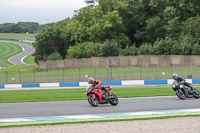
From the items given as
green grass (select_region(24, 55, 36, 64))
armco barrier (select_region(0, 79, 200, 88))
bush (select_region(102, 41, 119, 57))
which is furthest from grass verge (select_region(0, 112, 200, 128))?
green grass (select_region(24, 55, 36, 64))

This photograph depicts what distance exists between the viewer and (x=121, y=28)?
258ft

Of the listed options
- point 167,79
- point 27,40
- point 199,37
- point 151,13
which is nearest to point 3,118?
point 167,79

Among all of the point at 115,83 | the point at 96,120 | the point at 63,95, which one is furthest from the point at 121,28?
the point at 96,120

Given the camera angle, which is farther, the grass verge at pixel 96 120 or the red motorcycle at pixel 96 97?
the red motorcycle at pixel 96 97

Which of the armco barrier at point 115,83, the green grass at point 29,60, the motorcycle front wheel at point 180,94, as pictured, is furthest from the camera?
the green grass at point 29,60

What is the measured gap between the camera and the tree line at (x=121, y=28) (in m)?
68.6

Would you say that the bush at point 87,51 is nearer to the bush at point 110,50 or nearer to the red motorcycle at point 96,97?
the bush at point 110,50

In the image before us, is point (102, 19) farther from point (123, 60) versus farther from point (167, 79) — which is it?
point (167, 79)

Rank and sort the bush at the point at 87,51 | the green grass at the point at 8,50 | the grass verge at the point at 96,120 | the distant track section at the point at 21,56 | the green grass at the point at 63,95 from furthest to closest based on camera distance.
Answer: the green grass at the point at 8,50 → the distant track section at the point at 21,56 → the bush at the point at 87,51 → the green grass at the point at 63,95 → the grass verge at the point at 96,120

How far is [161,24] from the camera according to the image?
76.4 m

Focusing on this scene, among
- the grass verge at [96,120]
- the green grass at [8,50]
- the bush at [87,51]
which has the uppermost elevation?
the green grass at [8,50]

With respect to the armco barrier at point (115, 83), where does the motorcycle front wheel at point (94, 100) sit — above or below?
above

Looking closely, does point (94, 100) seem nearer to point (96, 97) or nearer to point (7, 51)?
point (96, 97)

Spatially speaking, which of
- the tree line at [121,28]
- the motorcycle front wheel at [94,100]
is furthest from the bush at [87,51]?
the motorcycle front wheel at [94,100]
